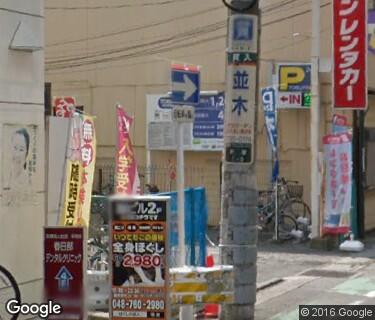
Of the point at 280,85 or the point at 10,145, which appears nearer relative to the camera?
the point at 10,145

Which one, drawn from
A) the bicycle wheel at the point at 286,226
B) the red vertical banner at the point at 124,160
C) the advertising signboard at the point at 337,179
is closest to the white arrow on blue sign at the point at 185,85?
the red vertical banner at the point at 124,160

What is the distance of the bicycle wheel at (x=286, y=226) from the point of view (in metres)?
18.7

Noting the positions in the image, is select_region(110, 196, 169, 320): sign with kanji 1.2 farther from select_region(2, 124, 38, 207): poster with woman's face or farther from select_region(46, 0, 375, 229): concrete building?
select_region(46, 0, 375, 229): concrete building

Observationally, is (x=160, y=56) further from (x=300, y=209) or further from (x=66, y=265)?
(x=66, y=265)

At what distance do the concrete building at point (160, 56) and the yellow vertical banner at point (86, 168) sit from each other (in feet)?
34.0

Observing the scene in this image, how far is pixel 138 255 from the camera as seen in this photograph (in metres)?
7.09

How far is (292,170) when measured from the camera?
68.3 ft

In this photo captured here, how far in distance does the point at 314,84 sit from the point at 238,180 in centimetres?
925

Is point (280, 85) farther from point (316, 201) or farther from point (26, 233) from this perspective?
point (26, 233)

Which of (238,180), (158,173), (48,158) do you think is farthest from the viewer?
(158,173)

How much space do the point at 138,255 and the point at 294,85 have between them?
13512 mm

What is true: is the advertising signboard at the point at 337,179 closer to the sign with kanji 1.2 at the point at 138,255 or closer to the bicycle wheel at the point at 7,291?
the bicycle wheel at the point at 7,291

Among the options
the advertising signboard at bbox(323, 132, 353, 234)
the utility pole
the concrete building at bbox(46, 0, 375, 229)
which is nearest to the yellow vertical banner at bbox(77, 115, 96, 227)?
the advertising signboard at bbox(323, 132, 353, 234)

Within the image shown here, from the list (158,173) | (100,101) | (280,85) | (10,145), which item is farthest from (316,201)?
(10,145)
